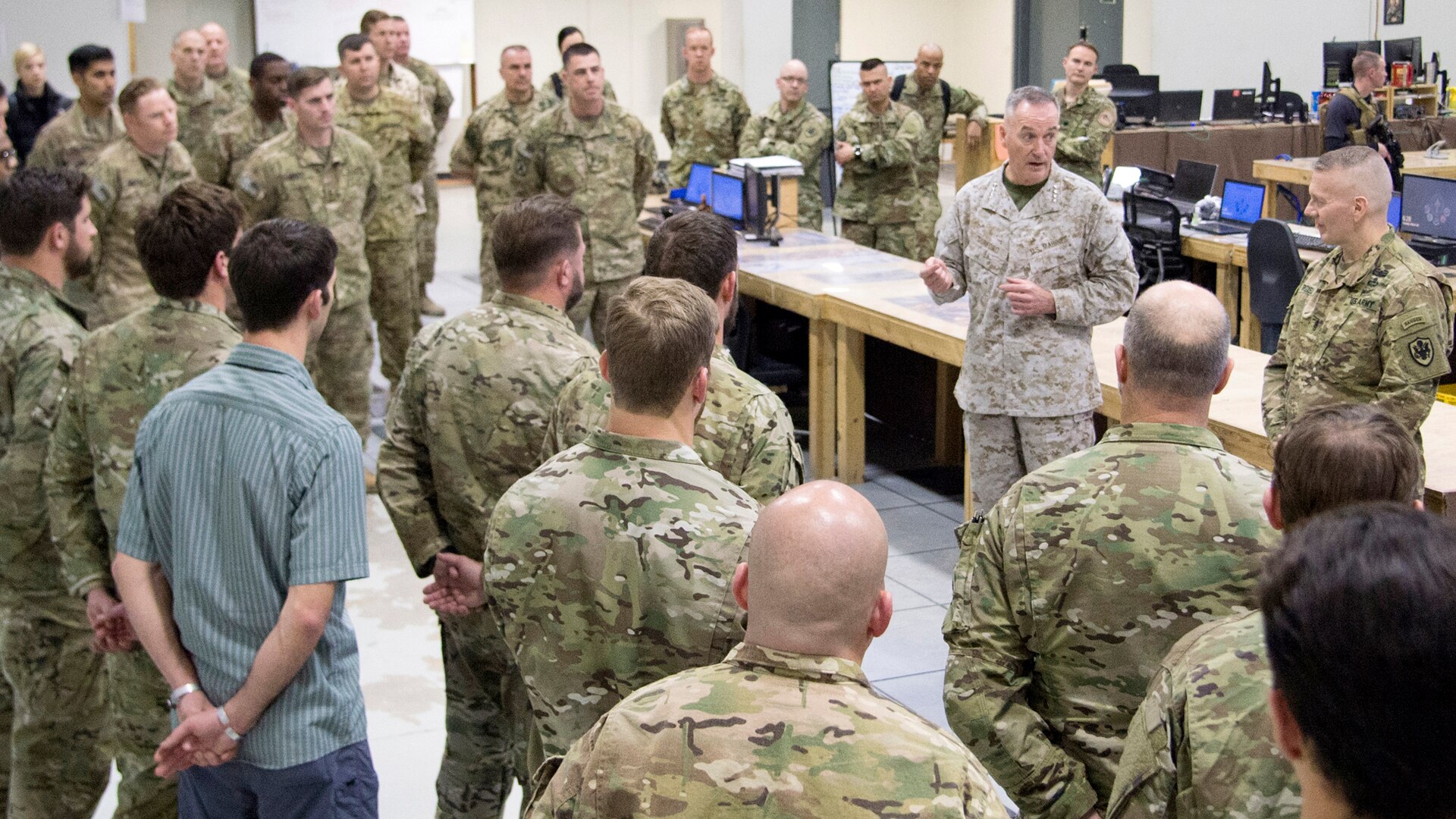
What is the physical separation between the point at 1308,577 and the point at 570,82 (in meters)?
6.01

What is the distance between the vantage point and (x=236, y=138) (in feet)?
21.2

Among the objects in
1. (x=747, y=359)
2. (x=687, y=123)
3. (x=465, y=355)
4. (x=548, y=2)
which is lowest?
(x=747, y=359)

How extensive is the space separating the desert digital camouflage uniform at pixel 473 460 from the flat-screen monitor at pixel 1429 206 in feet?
18.4

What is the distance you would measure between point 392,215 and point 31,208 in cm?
380

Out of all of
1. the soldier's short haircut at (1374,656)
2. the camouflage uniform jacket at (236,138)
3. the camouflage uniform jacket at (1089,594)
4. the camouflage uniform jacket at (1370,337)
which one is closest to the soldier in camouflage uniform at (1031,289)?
the camouflage uniform jacket at (1370,337)

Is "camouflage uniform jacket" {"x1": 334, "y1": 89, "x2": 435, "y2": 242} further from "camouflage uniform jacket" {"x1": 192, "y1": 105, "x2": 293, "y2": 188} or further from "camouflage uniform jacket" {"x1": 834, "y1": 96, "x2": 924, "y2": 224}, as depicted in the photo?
"camouflage uniform jacket" {"x1": 834, "y1": 96, "x2": 924, "y2": 224}

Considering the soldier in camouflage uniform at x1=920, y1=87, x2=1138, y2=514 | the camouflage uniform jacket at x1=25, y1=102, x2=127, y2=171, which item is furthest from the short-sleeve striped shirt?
the camouflage uniform jacket at x1=25, y1=102, x2=127, y2=171

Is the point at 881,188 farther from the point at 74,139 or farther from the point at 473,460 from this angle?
the point at 473,460

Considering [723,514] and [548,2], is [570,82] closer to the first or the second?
[723,514]

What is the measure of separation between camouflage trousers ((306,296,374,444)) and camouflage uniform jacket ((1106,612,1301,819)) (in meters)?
4.60

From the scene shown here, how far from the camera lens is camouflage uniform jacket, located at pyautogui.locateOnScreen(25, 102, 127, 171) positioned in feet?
22.6

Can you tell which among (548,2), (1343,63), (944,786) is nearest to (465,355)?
(944,786)

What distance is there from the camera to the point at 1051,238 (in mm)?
3852

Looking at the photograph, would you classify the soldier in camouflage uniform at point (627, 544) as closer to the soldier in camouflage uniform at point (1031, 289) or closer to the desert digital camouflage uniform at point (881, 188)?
Result: the soldier in camouflage uniform at point (1031, 289)
